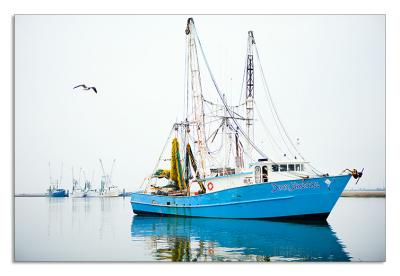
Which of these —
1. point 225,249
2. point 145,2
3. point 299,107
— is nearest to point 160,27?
point 145,2

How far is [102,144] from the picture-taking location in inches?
368

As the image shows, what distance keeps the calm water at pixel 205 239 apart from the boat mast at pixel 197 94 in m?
1.71

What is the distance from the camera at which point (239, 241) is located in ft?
30.2

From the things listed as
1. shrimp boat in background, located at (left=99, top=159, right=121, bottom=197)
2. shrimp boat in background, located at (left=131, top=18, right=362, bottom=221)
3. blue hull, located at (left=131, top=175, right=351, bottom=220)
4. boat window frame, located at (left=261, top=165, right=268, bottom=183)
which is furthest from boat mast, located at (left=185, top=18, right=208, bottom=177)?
shrimp boat in background, located at (left=99, top=159, right=121, bottom=197)

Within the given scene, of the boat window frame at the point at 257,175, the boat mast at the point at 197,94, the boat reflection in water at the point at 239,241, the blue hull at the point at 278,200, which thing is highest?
the boat mast at the point at 197,94

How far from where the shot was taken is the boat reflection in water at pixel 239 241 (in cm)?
805

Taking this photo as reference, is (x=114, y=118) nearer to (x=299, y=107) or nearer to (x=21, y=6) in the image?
(x=21, y=6)

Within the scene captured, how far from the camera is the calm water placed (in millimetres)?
8016

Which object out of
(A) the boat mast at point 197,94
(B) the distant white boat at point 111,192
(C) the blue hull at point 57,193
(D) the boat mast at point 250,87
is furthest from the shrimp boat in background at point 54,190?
(D) the boat mast at point 250,87

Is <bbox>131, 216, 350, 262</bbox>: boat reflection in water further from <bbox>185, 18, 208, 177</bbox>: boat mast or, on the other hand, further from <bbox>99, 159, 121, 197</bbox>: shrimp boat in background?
<bbox>185, 18, 208, 177</bbox>: boat mast

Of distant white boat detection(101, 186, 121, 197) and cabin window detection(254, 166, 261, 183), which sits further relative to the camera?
cabin window detection(254, 166, 261, 183)

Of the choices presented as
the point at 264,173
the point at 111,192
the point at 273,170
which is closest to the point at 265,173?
the point at 264,173

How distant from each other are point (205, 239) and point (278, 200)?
2.44 m

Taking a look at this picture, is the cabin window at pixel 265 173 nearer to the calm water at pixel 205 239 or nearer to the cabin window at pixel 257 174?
the cabin window at pixel 257 174
